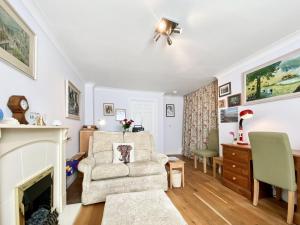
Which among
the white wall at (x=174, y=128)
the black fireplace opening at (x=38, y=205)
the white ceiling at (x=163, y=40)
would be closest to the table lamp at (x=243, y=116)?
the white ceiling at (x=163, y=40)

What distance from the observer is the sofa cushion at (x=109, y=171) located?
7.23ft

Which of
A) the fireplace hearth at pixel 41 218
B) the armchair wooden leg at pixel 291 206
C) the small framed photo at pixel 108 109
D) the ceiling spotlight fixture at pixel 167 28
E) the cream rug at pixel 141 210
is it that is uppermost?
the ceiling spotlight fixture at pixel 167 28

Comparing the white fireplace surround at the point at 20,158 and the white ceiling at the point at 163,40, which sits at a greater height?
the white ceiling at the point at 163,40

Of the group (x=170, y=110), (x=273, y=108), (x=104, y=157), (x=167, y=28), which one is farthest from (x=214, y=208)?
(x=170, y=110)

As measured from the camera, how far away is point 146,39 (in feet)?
6.98

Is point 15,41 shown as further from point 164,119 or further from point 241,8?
point 164,119

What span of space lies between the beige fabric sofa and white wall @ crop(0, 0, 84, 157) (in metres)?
0.65

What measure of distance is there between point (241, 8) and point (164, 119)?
4.55 meters

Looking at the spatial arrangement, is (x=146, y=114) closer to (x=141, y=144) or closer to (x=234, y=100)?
(x=141, y=144)

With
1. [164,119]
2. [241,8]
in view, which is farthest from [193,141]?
[241,8]

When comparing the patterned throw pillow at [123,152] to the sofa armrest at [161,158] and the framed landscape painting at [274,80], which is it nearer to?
the sofa armrest at [161,158]

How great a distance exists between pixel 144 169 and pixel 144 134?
810 mm

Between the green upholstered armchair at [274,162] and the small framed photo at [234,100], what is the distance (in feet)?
3.70

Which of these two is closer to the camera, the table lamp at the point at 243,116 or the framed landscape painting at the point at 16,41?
the framed landscape painting at the point at 16,41
